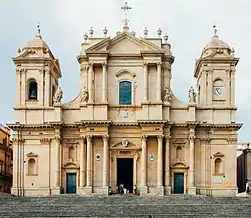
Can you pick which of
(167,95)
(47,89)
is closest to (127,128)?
(167,95)

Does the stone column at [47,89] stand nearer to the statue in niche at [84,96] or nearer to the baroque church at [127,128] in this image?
the baroque church at [127,128]

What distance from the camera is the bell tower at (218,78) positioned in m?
63.6

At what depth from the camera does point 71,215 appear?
48.0m

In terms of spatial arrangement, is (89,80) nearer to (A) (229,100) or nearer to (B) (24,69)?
(B) (24,69)

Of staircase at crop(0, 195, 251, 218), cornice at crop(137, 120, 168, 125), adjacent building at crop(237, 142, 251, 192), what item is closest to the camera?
staircase at crop(0, 195, 251, 218)

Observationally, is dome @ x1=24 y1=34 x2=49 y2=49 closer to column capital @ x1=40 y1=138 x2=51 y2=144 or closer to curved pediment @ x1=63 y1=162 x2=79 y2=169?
column capital @ x1=40 y1=138 x2=51 y2=144

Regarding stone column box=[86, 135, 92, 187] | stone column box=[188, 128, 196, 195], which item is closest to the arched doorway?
stone column box=[188, 128, 196, 195]

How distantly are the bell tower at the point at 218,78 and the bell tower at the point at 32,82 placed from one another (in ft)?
38.6

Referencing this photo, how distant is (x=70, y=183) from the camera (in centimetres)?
6334

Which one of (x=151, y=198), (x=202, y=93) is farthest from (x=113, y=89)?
(x=151, y=198)

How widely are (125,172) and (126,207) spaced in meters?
13.4

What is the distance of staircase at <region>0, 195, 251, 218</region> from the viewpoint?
1898 inches

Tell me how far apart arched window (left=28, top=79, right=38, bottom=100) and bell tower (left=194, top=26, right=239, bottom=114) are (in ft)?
41.5

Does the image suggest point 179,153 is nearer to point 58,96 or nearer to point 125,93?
point 125,93
